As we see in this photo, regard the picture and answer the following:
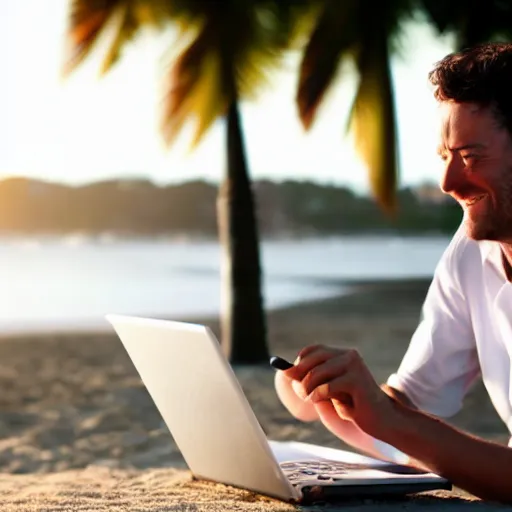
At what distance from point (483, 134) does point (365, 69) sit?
6.42m

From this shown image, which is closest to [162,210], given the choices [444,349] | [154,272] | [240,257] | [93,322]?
[154,272]

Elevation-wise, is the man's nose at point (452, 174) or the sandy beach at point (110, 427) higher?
the man's nose at point (452, 174)

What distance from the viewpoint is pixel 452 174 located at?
6.75 feet

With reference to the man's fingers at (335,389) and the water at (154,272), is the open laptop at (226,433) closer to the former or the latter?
the man's fingers at (335,389)

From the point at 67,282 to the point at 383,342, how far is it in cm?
2020

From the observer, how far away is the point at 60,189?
53.7 meters

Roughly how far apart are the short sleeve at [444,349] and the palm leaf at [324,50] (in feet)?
18.8

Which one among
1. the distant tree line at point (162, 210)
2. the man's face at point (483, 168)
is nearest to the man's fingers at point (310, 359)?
the man's face at point (483, 168)

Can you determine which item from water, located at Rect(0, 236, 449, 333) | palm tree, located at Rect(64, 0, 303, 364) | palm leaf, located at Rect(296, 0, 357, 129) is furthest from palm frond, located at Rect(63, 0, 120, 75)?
water, located at Rect(0, 236, 449, 333)

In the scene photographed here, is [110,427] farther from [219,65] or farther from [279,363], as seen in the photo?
[279,363]

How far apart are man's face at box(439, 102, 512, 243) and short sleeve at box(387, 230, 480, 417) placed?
22 centimetres

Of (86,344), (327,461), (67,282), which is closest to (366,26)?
(86,344)

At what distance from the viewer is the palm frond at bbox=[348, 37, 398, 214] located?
8211 millimetres

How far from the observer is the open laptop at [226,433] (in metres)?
2.01
